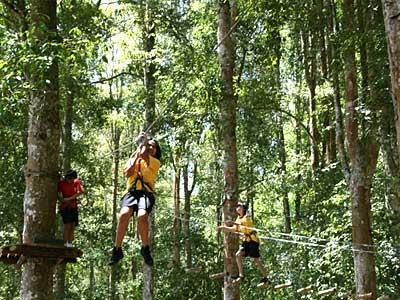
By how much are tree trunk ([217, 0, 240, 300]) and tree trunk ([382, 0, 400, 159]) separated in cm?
496

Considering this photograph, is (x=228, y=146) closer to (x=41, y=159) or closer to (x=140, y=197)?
(x=140, y=197)

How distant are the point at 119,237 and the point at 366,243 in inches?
152

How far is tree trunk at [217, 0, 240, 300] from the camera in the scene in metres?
7.80

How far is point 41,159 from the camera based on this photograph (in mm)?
4742

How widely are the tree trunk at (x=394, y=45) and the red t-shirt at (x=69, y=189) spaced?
3840 millimetres

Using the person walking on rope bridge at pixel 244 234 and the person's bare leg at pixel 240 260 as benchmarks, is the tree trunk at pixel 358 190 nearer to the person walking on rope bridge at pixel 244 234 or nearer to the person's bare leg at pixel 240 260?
the person walking on rope bridge at pixel 244 234

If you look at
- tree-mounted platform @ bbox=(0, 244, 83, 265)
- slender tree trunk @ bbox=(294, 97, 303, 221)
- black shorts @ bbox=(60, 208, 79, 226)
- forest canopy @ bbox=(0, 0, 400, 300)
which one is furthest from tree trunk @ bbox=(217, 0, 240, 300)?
slender tree trunk @ bbox=(294, 97, 303, 221)

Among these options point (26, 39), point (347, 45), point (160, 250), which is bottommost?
point (160, 250)

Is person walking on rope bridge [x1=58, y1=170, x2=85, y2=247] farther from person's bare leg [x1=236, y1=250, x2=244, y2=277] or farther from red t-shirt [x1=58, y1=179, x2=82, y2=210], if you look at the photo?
person's bare leg [x1=236, y1=250, x2=244, y2=277]

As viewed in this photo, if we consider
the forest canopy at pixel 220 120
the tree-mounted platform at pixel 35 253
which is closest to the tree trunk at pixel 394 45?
the forest canopy at pixel 220 120

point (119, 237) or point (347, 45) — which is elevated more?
point (347, 45)

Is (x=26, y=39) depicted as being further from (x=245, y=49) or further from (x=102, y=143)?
(x=102, y=143)

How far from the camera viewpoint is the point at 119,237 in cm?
485

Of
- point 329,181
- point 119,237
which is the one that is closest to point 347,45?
point 119,237
